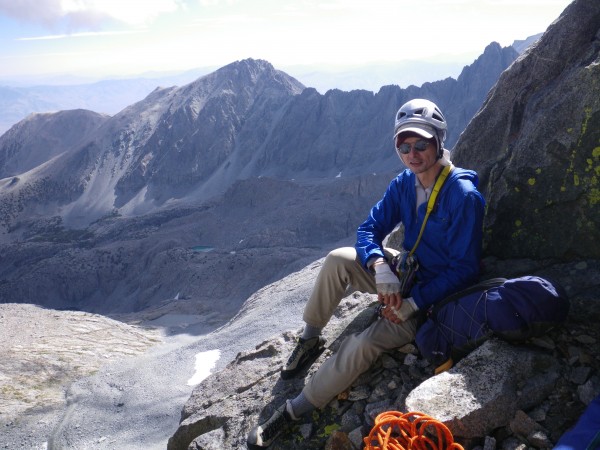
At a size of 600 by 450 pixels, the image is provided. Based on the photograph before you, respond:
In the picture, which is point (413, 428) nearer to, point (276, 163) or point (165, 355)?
point (165, 355)

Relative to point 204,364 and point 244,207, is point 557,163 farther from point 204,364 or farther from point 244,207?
point 244,207

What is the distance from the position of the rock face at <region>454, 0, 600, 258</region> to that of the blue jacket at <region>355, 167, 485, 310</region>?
1.33m

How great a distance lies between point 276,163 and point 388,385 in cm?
14134

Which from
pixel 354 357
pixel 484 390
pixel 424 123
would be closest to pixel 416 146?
pixel 424 123

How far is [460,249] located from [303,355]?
10.9 feet

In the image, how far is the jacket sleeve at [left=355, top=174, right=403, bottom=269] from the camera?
739cm

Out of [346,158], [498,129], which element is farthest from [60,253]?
[498,129]

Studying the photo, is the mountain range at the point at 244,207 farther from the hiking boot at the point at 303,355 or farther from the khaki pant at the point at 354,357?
the khaki pant at the point at 354,357

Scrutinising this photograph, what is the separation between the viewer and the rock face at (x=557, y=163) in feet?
23.2

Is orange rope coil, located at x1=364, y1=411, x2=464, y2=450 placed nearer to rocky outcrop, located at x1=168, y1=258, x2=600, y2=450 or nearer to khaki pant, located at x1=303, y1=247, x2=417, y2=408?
rocky outcrop, located at x1=168, y1=258, x2=600, y2=450

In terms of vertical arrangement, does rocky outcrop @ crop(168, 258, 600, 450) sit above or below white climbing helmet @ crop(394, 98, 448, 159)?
below

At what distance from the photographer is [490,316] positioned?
5.83 m

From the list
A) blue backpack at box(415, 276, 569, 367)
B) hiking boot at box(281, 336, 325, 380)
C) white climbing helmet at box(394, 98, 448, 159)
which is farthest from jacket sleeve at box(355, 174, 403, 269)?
hiking boot at box(281, 336, 325, 380)

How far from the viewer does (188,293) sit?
240 feet
